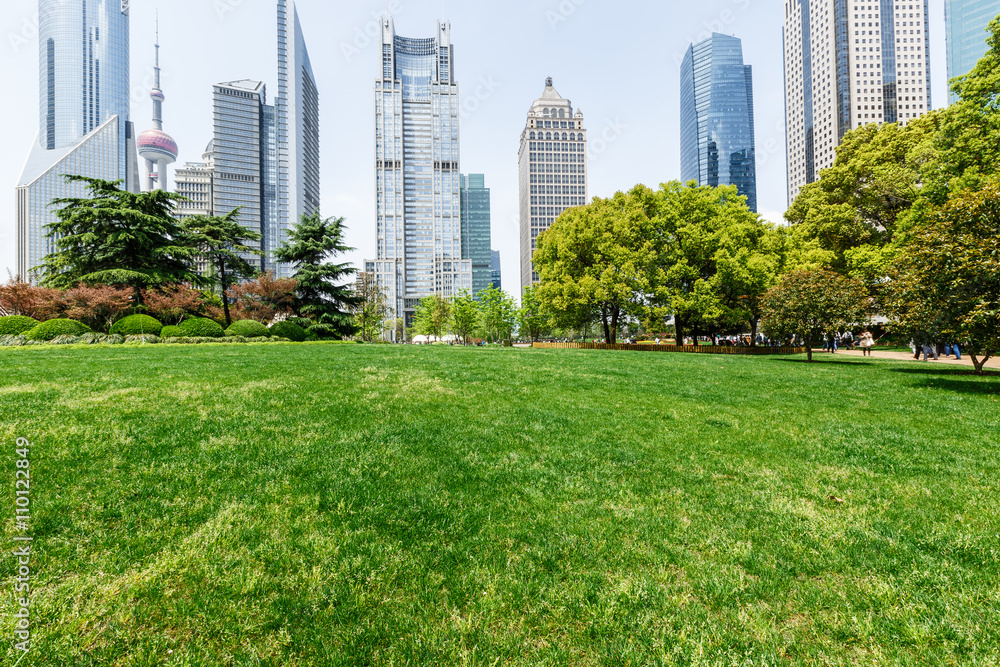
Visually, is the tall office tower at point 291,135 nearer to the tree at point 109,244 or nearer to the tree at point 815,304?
the tree at point 109,244

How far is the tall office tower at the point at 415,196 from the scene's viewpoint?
170 metres

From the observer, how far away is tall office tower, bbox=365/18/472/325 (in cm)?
17038

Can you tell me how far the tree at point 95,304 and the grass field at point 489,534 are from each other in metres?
→ 22.1

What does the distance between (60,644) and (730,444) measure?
7.36m

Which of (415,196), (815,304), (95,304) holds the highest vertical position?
(415,196)

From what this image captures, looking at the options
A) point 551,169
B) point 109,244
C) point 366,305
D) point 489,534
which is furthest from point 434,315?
point 551,169

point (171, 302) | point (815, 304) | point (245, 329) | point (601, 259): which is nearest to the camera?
point (815, 304)

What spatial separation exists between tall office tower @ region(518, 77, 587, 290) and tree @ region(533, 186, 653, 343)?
114933 mm

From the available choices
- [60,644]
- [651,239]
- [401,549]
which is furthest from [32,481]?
[651,239]

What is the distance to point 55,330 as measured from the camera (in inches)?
817

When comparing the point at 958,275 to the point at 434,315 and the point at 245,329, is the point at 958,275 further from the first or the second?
the point at 434,315

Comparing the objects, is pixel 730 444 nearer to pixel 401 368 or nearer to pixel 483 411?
pixel 483 411

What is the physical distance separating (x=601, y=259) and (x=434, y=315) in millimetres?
45587

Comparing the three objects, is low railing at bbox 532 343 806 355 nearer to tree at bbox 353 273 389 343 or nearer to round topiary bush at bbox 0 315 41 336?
tree at bbox 353 273 389 343
